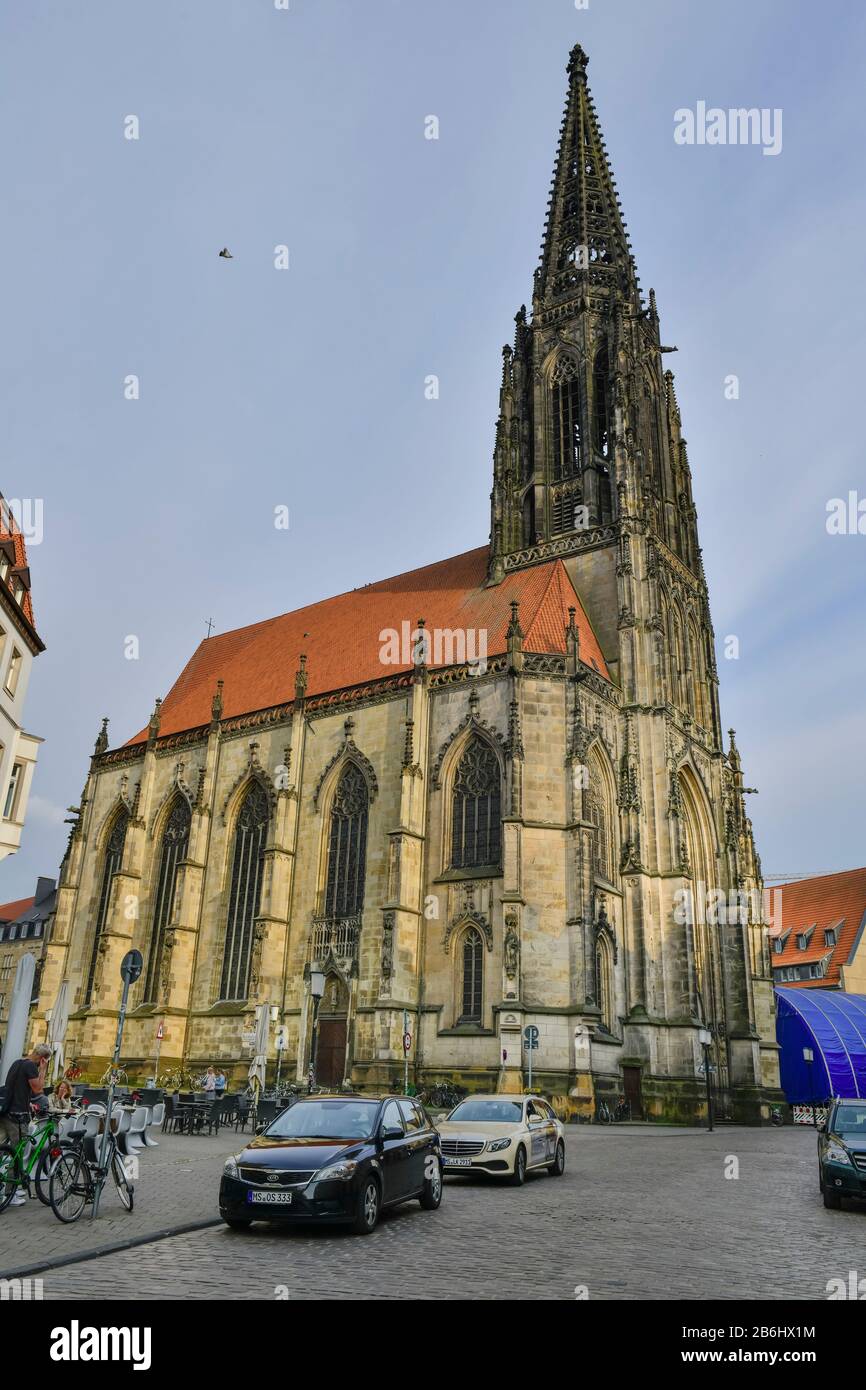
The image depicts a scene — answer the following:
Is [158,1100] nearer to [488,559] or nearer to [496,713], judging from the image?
[496,713]

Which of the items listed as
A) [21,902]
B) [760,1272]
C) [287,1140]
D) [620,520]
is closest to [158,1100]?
[287,1140]

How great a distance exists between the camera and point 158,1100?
24.1 meters

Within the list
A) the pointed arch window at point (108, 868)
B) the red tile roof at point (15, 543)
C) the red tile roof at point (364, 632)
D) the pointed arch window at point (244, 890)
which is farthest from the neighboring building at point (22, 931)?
the red tile roof at point (15, 543)

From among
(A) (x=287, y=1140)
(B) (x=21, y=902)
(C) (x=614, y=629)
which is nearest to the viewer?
(A) (x=287, y=1140)

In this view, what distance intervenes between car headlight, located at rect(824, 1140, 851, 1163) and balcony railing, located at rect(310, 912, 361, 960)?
21.6 meters

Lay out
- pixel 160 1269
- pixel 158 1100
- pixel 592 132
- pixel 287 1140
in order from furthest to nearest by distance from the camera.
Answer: pixel 592 132
pixel 158 1100
pixel 287 1140
pixel 160 1269

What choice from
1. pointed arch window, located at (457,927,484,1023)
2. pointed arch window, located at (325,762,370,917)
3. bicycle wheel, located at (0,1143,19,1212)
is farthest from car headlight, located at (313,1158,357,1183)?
pointed arch window, located at (325,762,370,917)

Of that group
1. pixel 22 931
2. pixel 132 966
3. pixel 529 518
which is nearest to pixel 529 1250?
pixel 132 966

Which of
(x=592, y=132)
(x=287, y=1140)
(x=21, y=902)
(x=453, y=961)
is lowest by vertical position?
(x=287, y=1140)

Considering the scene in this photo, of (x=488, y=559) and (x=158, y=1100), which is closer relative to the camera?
(x=158, y=1100)

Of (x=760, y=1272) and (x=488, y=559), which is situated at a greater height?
(x=488, y=559)

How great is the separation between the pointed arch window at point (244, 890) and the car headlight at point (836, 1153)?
2503 cm

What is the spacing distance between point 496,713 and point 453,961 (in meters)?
7.91
